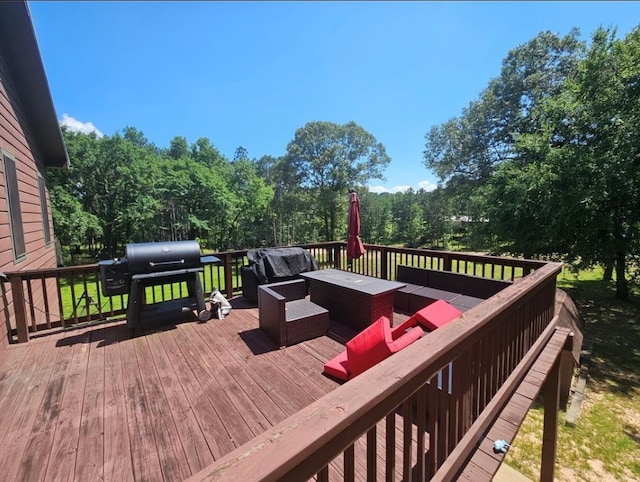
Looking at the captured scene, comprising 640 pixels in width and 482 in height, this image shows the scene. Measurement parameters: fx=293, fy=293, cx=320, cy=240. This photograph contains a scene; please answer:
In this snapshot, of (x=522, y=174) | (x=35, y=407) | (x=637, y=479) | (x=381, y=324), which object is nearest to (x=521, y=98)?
(x=522, y=174)

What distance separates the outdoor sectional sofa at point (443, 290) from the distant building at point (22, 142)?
16.2 feet

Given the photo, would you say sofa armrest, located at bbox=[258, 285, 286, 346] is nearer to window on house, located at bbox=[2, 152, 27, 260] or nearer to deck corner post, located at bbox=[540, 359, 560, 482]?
deck corner post, located at bbox=[540, 359, 560, 482]

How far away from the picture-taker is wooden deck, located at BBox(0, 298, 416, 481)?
71.8 inches

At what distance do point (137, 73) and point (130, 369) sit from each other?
10.6 m

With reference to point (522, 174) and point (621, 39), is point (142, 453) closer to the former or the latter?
point (522, 174)

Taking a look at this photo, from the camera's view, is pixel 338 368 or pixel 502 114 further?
pixel 502 114

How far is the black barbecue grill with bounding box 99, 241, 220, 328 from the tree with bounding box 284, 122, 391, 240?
15016 millimetres

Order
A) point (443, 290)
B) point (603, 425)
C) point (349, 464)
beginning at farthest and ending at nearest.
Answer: point (443, 290)
point (603, 425)
point (349, 464)

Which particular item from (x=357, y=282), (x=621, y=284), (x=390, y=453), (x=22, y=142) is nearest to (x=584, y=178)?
(x=621, y=284)

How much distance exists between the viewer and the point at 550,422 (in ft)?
9.74

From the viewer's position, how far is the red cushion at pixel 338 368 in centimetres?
265

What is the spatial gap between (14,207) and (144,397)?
3673mm

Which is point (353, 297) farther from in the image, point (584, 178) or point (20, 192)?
point (584, 178)

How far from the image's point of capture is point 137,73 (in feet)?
32.0
